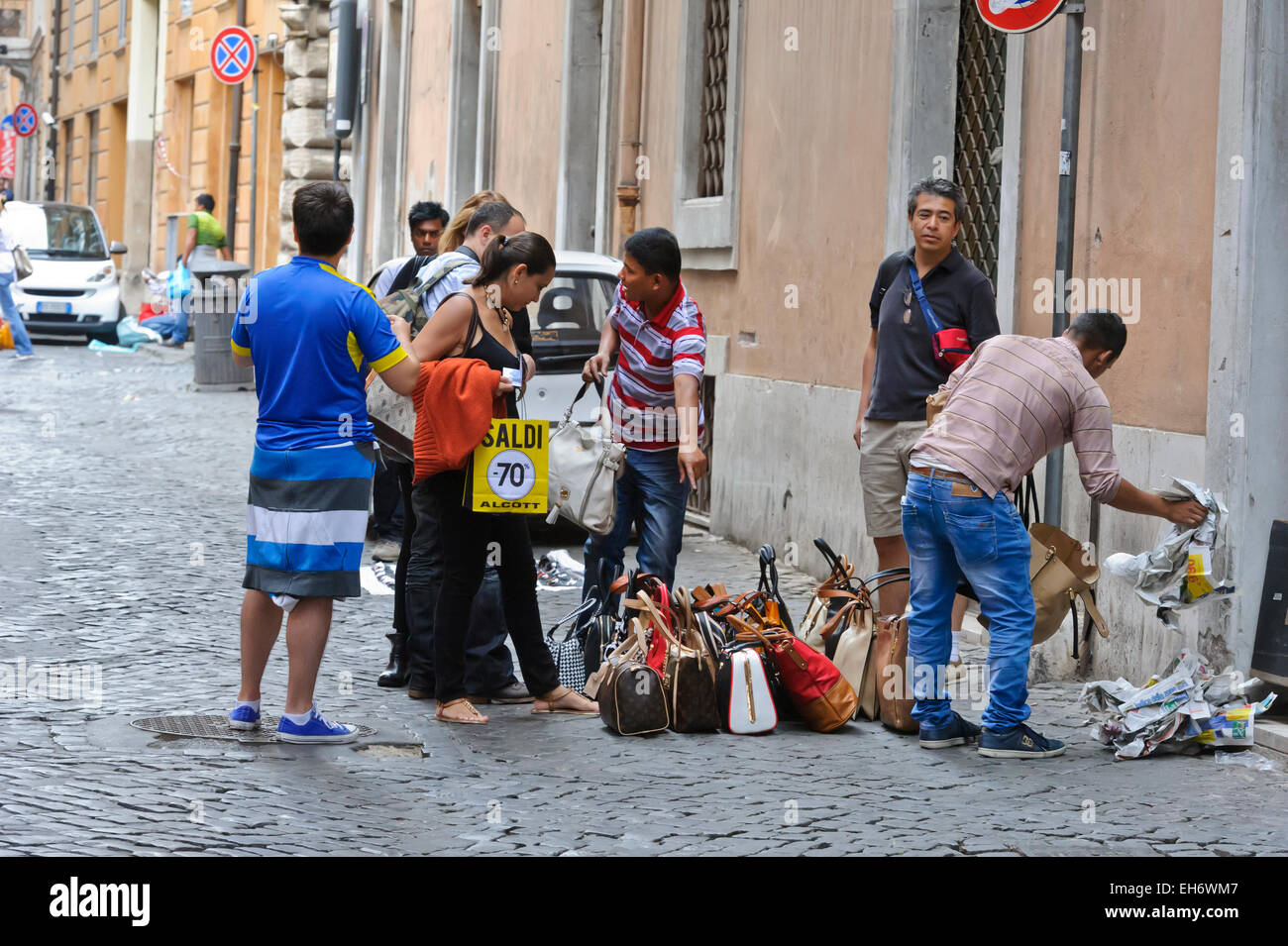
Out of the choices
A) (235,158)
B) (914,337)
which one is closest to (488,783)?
(914,337)

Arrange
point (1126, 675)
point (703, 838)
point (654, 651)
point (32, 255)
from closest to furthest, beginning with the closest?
point (703, 838) < point (654, 651) < point (1126, 675) < point (32, 255)

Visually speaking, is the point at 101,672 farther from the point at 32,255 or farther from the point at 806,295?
the point at 32,255

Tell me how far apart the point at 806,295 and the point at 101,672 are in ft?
16.1

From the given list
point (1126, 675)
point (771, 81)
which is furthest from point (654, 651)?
point (771, 81)

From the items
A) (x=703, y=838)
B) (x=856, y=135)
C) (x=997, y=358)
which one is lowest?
(x=703, y=838)

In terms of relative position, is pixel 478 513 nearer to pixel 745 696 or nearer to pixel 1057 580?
pixel 745 696

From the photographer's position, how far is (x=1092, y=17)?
7.92 metres

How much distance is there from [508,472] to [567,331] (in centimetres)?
444

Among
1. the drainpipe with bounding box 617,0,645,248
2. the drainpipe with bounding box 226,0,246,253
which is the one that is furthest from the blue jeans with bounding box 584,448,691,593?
the drainpipe with bounding box 226,0,246,253

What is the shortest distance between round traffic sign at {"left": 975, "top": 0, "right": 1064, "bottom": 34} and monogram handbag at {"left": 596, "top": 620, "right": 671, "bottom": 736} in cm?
286

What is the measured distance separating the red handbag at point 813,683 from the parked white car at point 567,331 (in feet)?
13.3

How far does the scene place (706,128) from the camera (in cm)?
1310

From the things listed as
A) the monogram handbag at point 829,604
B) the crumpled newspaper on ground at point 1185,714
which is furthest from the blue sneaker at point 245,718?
the crumpled newspaper on ground at point 1185,714

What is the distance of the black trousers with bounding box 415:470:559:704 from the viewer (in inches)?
259
